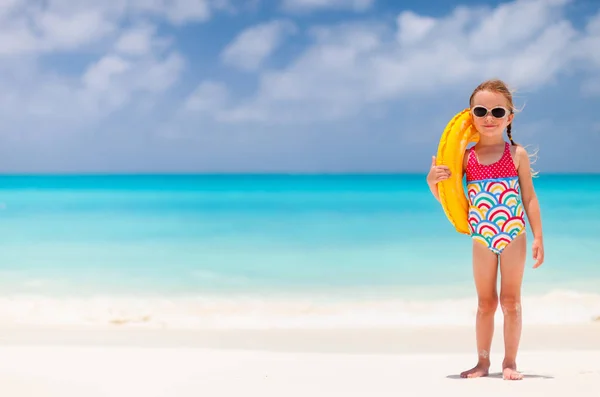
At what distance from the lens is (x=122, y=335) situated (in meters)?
5.22

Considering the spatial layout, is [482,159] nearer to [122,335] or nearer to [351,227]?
[122,335]

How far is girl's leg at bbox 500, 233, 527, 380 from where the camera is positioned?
10.4ft

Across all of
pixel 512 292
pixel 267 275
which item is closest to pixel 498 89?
pixel 512 292

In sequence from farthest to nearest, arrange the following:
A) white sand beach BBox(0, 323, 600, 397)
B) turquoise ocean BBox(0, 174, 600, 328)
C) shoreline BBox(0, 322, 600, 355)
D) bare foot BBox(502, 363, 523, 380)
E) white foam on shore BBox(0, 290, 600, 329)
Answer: turquoise ocean BBox(0, 174, 600, 328) → white foam on shore BBox(0, 290, 600, 329) → shoreline BBox(0, 322, 600, 355) → bare foot BBox(502, 363, 523, 380) → white sand beach BBox(0, 323, 600, 397)

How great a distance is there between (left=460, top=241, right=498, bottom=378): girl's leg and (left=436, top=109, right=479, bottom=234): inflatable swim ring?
0.18m

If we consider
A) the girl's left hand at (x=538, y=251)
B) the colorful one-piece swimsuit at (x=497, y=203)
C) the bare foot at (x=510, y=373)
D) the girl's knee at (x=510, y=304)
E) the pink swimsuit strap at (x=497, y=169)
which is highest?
Answer: the pink swimsuit strap at (x=497, y=169)

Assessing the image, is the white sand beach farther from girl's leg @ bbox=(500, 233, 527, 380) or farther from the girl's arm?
the girl's arm

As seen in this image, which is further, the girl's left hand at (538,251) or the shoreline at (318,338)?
the shoreline at (318,338)

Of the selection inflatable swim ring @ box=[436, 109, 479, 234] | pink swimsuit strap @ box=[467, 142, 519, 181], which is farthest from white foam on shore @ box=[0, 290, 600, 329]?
pink swimsuit strap @ box=[467, 142, 519, 181]

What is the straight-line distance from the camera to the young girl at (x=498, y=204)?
3.18 metres

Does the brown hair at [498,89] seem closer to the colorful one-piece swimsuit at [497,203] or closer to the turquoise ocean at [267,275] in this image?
the colorful one-piece swimsuit at [497,203]

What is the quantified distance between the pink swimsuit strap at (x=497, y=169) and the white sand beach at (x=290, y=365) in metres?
0.99

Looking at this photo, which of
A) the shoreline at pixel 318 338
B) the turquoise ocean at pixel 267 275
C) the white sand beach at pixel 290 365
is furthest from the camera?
the turquoise ocean at pixel 267 275

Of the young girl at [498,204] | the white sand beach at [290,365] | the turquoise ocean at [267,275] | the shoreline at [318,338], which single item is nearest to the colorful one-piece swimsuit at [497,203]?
the young girl at [498,204]
